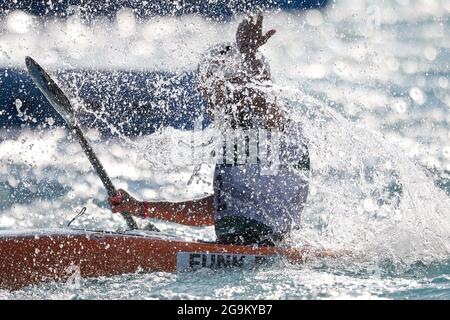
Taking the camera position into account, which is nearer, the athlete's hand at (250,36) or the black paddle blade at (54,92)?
the athlete's hand at (250,36)

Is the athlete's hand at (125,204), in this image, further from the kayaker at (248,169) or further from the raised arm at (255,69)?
the raised arm at (255,69)

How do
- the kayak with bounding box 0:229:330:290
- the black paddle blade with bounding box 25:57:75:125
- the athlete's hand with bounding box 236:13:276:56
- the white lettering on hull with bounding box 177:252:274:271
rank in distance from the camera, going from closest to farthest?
the kayak with bounding box 0:229:330:290
the white lettering on hull with bounding box 177:252:274:271
the athlete's hand with bounding box 236:13:276:56
the black paddle blade with bounding box 25:57:75:125

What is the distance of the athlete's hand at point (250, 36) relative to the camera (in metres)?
→ 5.16

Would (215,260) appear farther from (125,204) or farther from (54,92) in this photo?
(54,92)

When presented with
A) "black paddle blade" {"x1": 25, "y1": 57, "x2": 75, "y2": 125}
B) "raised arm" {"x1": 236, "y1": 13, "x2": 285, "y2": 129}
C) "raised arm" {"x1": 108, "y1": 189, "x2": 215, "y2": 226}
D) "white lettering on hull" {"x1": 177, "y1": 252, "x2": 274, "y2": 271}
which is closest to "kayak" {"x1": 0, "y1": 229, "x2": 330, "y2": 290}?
"white lettering on hull" {"x1": 177, "y1": 252, "x2": 274, "y2": 271}

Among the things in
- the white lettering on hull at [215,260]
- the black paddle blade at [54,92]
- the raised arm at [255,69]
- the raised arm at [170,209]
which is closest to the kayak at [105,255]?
the white lettering on hull at [215,260]

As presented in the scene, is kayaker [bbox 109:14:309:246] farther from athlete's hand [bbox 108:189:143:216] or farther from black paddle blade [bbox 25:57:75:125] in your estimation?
black paddle blade [bbox 25:57:75:125]

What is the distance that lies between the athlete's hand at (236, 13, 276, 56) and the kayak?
136cm

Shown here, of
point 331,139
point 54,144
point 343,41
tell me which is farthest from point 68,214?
point 343,41

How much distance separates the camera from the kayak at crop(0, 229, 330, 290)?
186 inches

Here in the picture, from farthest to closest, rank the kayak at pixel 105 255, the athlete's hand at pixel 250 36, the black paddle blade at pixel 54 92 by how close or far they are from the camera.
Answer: the black paddle blade at pixel 54 92, the athlete's hand at pixel 250 36, the kayak at pixel 105 255

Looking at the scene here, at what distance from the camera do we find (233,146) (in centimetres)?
507

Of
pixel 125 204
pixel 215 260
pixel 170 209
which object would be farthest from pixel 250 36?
pixel 215 260
